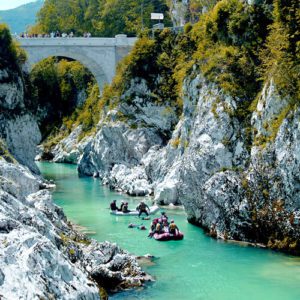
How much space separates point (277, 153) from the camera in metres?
24.5

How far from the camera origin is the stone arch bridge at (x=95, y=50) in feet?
161

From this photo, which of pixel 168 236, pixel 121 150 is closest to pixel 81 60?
pixel 121 150

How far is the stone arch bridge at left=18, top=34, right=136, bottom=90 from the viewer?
49125 millimetres

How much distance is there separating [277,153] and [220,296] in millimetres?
7335

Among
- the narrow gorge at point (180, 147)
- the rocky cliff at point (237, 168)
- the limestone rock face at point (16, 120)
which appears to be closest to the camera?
the narrow gorge at point (180, 147)

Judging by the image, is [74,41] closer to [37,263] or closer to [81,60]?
[81,60]

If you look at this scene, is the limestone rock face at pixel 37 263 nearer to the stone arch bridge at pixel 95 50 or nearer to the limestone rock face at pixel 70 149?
the stone arch bridge at pixel 95 50

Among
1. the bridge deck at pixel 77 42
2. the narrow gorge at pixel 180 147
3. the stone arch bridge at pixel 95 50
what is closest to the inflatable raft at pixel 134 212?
the narrow gorge at pixel 180 147

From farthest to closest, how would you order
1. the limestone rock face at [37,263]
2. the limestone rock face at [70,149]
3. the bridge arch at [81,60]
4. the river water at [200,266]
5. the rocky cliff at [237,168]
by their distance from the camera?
1. the limestone rock face at [70,149]
2. the bridge arch at [81,60]
3. the rocky cliff at [237,168]
4. the river water at [200,266]
5. the limestone rock face at [37,263]

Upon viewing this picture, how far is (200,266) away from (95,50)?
1256 inches

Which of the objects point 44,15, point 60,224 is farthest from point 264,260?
point 44,15

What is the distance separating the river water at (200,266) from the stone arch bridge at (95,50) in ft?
69.1

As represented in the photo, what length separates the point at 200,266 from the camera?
879 inches

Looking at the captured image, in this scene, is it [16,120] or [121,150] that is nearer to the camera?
[16,120]
